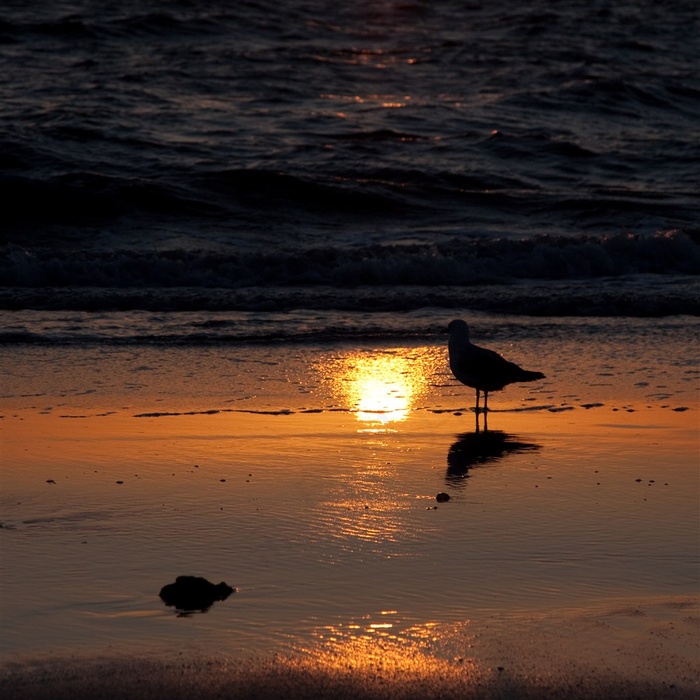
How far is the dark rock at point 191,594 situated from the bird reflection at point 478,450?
193 cm

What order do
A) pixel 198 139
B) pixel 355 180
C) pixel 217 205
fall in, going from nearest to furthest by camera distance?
1. pixel 217 205
2. pixel 355 180
3. pixel 198 139

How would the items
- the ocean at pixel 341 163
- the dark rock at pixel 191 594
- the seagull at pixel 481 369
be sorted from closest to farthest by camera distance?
1. the dark rock at pixel 191 594
2. the seagull at pixel 481 369
3. the ocean at pixel 341 163

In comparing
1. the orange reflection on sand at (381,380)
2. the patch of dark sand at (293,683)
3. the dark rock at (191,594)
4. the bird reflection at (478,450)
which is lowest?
the patch of dark sand at (293,683)

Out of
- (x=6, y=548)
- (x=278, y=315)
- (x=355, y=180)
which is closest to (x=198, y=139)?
(x=355, y=180)

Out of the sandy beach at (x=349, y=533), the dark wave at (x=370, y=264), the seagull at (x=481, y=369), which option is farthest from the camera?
the dark wave at (x=370, y=264)

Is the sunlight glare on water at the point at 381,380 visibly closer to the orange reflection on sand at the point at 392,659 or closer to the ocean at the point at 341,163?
the ocean at the point at 341,163

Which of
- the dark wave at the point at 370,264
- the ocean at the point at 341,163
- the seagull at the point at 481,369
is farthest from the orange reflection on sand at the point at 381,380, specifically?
the dark wave at the point at 370,264

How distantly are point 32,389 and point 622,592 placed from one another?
4.65 m

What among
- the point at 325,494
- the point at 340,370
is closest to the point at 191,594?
the point at 325,494

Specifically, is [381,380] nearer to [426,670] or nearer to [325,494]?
[325,494]

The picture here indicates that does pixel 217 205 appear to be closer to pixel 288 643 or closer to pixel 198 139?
pixel 198 139

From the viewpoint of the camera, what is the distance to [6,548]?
16.2ft

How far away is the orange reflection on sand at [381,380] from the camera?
7668 millimetres

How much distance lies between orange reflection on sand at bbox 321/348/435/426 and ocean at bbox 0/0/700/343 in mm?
1084
